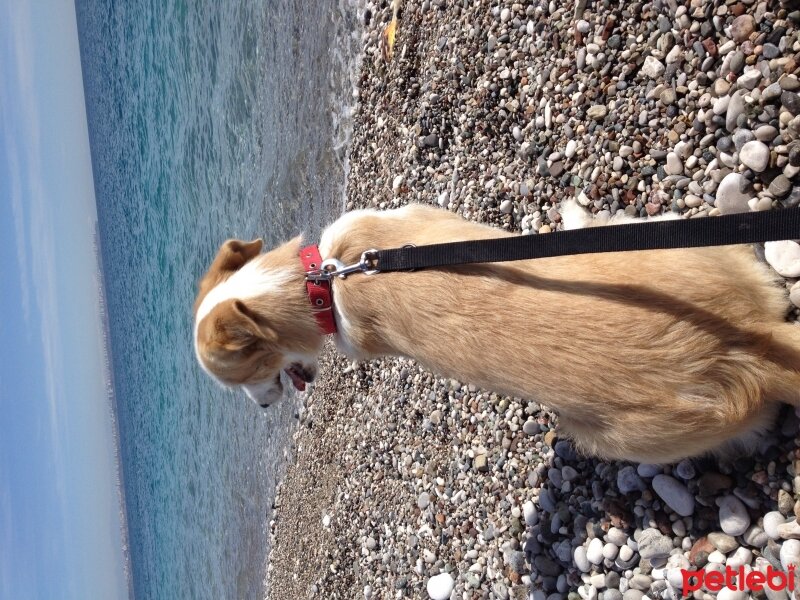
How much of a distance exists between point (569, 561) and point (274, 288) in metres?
2.61

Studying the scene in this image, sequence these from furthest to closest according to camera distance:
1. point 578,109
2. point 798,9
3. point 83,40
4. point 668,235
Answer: point 83,40 → point 578,109 → point 798,9 → point 668,235

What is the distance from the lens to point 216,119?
12.5m

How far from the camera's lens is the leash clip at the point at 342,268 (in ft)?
9.02

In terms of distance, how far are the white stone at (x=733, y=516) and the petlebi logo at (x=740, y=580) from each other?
0.61 ft

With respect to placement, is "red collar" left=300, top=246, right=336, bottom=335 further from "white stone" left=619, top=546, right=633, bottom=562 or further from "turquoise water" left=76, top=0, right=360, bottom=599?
"turquoise water" left=76, top=0, right=360, bottom=599

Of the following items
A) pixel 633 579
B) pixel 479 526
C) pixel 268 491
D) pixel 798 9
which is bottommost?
pixel 268 491

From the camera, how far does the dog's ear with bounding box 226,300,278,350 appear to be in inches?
122

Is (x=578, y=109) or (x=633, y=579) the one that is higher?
(x=578, y=109)

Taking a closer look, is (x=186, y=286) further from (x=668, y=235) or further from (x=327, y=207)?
(x=668, y=235)

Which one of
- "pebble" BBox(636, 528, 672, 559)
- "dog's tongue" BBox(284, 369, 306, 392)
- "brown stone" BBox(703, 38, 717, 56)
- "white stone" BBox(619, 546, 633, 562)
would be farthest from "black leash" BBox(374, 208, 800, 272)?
"white stone" BBox(619, 546, 633, 562)

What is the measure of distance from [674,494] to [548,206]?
7.18ft

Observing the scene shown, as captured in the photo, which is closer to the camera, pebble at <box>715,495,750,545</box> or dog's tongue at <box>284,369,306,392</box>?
pebble at <box>715,495,750,545</box>

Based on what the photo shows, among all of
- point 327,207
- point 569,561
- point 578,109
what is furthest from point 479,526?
point 327,207

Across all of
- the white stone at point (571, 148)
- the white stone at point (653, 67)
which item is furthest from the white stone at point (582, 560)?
the white stone at point (653, 67)
